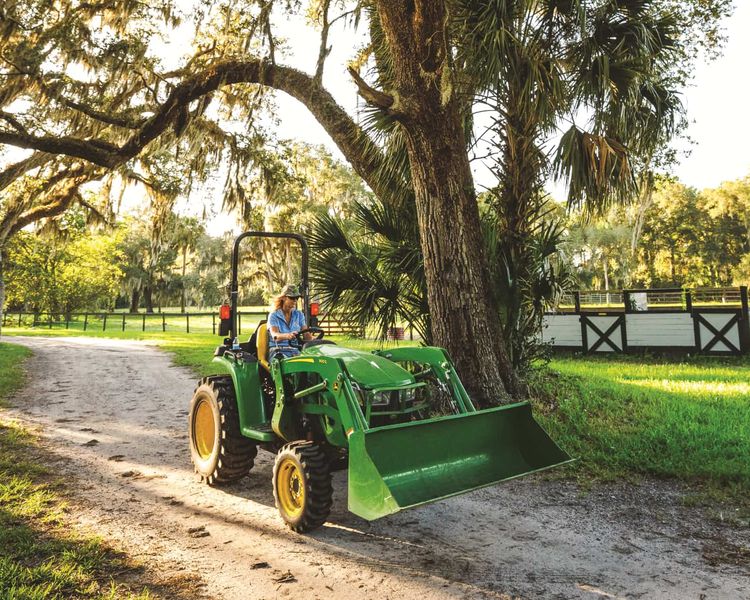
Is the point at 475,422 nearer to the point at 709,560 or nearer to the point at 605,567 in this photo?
the point at 605,567

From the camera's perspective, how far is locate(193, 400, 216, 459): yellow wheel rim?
16.1 feet

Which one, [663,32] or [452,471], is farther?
[663,32]

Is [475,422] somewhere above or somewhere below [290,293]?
below

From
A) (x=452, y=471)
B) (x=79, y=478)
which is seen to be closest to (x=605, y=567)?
(x=452, y=471)

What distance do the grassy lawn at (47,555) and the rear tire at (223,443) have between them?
109cm

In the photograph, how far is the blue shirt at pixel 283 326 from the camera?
4.57 meters

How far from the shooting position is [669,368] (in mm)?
11250

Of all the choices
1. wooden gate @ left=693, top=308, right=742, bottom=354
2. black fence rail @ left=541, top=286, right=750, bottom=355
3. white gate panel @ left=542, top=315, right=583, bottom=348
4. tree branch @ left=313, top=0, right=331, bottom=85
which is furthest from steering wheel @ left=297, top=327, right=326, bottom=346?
wooden gate @ left=693, top=308, right=742, bottom=354

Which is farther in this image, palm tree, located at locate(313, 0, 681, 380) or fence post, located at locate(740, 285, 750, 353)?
fence post, located at locate(740, 285, 750, 353)

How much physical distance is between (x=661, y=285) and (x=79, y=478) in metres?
53.6

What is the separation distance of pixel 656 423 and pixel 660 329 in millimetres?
7658

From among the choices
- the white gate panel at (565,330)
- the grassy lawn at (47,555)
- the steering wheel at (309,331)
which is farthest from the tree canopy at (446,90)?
the white gate panel at (565,330)

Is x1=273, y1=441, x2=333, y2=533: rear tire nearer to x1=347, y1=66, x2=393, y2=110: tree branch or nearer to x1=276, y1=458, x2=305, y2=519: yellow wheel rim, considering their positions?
x1=276, y1=458, x2=305, y2=519: yellow wheel rim

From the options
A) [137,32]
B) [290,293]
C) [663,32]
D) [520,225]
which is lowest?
[290,293]
